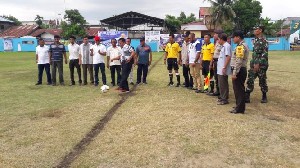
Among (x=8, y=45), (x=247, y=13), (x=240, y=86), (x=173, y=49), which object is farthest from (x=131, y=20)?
(x=240, y=86)

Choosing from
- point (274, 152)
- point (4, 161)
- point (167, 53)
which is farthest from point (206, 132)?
point (167, 53)

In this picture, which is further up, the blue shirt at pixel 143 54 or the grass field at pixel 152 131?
the blue shirt at pixel 143 54

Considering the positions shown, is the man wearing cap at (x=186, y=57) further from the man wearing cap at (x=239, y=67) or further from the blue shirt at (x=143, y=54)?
the man wearing cap at (x=239, y=67)

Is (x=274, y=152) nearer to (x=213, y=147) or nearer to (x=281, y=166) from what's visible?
(x=281, y=166)

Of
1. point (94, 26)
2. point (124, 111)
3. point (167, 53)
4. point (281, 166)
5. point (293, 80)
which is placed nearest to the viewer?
point (281, 166)

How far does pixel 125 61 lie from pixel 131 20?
114ft

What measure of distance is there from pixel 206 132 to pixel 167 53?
5266 mm

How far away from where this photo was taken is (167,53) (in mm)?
10469

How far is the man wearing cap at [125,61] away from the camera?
31.8 ft

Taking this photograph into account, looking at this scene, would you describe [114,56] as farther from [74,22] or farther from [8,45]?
[74,22]

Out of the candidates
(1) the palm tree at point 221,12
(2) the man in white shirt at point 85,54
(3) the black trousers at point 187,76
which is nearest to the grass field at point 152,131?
(3) the black trousers at point 187,76

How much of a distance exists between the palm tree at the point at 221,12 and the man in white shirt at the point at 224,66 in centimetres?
3838

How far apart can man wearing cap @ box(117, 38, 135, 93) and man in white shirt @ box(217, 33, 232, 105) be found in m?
3.03

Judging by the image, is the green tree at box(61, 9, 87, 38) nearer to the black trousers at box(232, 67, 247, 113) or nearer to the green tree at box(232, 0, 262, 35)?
the green tree at box(232, 0, 262, 35)
